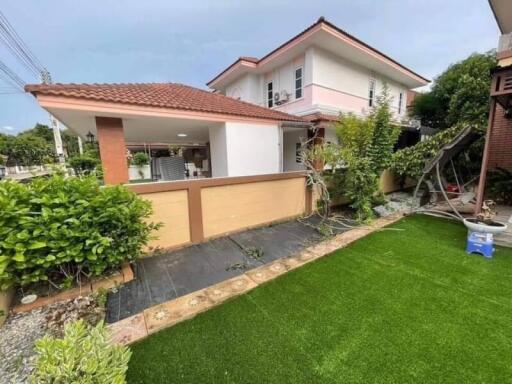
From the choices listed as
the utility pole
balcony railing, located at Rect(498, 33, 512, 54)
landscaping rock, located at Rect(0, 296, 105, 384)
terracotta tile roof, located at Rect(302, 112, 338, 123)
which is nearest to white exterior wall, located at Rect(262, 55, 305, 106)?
terracotta tile roof, located at Rect(302, 112, 338, 123)

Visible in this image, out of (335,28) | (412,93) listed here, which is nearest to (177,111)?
(335,28)

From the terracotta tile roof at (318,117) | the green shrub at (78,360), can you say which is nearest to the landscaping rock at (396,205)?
the terracotta tile roof at (318,117)

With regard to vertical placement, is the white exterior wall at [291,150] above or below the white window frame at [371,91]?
below

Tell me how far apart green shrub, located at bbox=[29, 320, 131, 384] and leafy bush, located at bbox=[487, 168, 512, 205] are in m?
10.7

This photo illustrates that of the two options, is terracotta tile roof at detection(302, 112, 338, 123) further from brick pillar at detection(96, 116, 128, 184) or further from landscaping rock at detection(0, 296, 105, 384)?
landscaping rock at detection(0, 296, 105, 384)

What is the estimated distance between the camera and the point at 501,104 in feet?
20.4

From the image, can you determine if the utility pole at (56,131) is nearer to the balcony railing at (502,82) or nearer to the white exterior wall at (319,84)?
the white exterior wall at (319,84)

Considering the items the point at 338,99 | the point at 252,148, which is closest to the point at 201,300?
the point at 252,148

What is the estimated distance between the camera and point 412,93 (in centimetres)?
2456

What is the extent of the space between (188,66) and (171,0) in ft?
32.5

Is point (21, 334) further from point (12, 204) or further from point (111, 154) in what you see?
point (111, 154)

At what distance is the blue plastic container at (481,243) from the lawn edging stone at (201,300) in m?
2.39

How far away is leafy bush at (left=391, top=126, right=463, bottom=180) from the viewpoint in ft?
25.4

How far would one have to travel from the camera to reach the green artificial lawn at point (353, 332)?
214 cm
